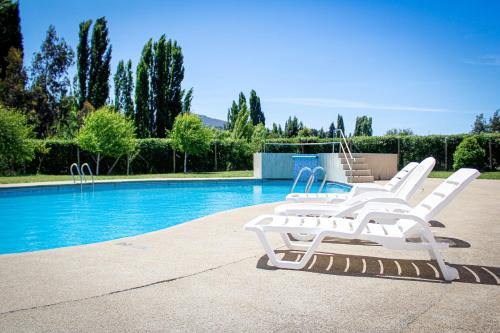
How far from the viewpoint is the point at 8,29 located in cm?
3191

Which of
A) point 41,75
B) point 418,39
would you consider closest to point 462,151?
point 418,39

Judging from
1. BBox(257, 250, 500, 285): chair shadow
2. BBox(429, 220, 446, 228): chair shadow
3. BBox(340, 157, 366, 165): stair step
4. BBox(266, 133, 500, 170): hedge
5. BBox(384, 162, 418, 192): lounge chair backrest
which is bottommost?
BBox(257, 250, 500, 285): chair shadow

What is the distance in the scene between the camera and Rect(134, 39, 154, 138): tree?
1230 inches

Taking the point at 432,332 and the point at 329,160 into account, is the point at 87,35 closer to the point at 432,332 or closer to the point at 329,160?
the point at 329,160

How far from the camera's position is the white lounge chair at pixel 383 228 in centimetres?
374

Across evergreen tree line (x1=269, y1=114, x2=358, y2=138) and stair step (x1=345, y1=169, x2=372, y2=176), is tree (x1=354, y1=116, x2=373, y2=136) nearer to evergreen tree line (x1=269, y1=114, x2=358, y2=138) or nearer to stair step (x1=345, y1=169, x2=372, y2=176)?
evergreen tree line (x1=269, y1=114, x2=358, y2=138)

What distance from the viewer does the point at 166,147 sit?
2425cm

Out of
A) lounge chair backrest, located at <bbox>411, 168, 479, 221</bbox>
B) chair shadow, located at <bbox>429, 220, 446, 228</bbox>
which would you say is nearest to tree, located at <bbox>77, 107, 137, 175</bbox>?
chair shadow, located at <bbox>429, 220, 446, 228</bbox>

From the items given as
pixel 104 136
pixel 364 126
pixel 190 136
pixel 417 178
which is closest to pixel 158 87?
pixel 190 136

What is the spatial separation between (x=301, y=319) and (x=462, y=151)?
19.4 metres

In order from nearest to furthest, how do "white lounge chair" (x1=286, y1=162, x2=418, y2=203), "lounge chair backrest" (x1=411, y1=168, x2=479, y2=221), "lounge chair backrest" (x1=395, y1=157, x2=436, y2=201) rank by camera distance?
"lounge chair backrest" (x1=411, y1=168, x2=479, y2=221), "lounge chair backrest" (x1=395, y1=157, x2=436, y2=201), "white lounge chair" (x1=286, y1=162, x2=418, y2=203)

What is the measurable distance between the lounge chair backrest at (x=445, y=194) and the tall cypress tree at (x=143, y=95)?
29.8m

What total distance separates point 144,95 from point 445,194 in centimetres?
3018

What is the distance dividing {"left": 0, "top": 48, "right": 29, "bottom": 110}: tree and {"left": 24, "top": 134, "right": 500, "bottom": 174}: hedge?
30.4 ft
